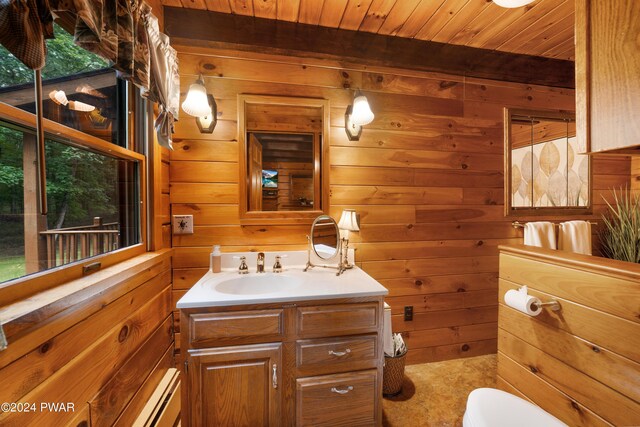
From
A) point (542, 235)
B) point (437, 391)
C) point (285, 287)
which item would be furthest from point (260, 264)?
point (542, 235)

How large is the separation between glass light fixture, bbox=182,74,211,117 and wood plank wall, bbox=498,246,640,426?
71.5 inches

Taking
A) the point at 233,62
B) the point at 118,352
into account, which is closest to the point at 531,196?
the point at 233,62

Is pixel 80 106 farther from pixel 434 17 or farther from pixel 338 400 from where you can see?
pixel 434 17

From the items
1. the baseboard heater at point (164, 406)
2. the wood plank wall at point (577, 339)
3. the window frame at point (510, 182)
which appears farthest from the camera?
the window frame at point (510, 182)

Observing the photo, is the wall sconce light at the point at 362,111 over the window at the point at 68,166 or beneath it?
over

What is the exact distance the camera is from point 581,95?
0.66m

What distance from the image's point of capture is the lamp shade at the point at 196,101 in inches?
55.5

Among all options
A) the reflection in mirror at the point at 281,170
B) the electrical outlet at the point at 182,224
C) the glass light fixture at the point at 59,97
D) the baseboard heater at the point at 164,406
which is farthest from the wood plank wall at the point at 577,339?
the glass light fixture at the point at 59,97

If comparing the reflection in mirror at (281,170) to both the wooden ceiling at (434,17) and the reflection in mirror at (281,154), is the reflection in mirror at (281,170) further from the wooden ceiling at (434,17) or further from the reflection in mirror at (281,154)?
the wooden ceiling at (434,17)

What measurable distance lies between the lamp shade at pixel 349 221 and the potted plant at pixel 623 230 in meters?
1.95

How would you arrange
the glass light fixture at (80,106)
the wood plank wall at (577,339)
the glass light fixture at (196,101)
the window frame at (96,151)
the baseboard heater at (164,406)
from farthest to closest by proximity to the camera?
1. the glass light fixture at (196,101)
2. the baseboard heater at (164,406)
3. the glass light fixture at (80,106)
4. the wood plank wall at (577,339)
5. the window frame at (96,151)

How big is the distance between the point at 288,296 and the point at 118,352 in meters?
0.69

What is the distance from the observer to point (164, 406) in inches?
47.8

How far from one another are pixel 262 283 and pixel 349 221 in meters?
0.67
